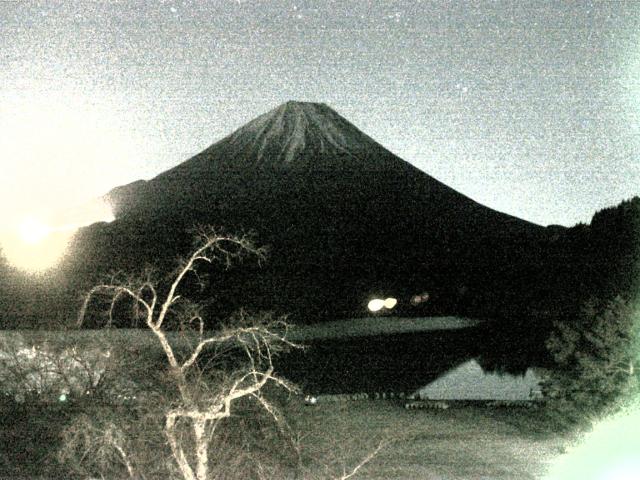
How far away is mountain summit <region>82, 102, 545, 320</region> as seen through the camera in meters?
38.5

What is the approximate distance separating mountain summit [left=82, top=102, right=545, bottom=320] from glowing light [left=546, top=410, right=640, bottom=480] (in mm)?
18973

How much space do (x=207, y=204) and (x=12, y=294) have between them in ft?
129

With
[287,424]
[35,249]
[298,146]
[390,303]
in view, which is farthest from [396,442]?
[298,146]

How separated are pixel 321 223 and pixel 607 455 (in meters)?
56.7

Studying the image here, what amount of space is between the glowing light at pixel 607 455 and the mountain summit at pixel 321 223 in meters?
19.0

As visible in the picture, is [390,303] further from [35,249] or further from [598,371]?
[598,371]

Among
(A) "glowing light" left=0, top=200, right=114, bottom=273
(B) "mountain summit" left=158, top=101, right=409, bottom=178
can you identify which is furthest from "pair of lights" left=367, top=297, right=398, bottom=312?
(B) "mountain summit" left=158, top=101, right=409, bottom=178

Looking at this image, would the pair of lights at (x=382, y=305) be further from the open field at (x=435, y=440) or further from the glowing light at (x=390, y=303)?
the open field at (x=435, y=440)

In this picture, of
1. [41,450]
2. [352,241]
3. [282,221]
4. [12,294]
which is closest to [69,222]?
[282,221]

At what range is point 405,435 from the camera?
10750 mm

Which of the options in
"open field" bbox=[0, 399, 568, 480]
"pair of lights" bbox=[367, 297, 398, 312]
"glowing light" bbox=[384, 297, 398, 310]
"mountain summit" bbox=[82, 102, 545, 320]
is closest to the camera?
"open field" bbox=[0, 399, 568, 480]

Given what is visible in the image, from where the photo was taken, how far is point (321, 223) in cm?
6581

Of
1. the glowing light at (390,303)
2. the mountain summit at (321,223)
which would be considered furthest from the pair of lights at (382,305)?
the mountain summit at (321,223)

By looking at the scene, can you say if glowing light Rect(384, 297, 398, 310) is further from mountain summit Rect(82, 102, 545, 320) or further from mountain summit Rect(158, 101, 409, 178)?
mountain summit Rect(158, 101, 409, 178)
